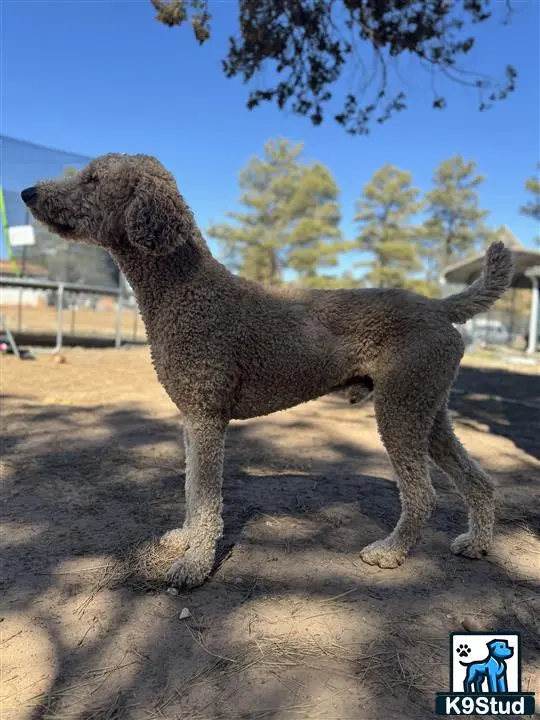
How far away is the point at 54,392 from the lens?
6629 mm

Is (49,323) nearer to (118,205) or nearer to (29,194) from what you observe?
(29,194)

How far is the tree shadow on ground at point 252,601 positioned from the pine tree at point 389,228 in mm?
30217

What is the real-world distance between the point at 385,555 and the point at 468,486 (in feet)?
1.92

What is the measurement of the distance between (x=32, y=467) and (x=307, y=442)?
2410mm

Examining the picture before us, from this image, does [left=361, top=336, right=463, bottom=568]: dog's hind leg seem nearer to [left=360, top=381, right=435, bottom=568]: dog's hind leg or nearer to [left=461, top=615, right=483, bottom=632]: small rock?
[left=360, top=381, right=435, bottom=568]: dog's hind leg

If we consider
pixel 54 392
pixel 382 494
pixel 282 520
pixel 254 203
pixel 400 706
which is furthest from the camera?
pixel 254 203

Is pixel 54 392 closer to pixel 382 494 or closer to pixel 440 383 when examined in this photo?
pixel 382 494

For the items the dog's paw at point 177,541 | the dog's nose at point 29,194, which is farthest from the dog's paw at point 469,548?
the dog's nose at point 29,194

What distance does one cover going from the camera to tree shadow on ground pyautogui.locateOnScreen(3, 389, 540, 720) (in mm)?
1616

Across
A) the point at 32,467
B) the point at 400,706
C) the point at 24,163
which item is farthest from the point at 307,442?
the point at 24,163

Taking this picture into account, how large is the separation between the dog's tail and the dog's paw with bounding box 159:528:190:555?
1706 millimetres

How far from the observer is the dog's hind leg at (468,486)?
260 cm

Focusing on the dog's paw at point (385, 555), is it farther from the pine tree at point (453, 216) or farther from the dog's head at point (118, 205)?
the pine tree at point (453, 216)

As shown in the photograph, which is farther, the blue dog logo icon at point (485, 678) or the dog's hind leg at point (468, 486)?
the dog's hind leg at point (468, 486)
